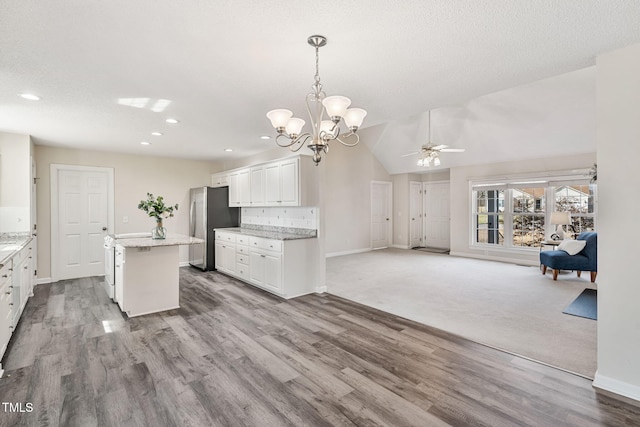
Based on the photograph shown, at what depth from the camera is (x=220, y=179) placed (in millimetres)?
6992

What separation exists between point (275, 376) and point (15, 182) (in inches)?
185

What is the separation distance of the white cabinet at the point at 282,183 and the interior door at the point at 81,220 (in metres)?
3.31

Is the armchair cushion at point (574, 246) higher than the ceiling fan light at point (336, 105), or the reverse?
the ceiling fan light at point (336, 105)

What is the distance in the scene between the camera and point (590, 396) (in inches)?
85.0

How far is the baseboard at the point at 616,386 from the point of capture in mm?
2141

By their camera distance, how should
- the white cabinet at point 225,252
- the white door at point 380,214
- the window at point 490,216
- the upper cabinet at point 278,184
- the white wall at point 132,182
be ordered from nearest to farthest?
the upper cabinet at point 278,184, the white wall at point 132,182, the white cabinet at point 225,252, the window at point 490,216, the white door at point 380,214

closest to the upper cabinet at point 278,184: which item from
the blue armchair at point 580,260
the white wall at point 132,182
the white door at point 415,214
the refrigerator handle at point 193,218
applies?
the refrigerator handle at point 193,218

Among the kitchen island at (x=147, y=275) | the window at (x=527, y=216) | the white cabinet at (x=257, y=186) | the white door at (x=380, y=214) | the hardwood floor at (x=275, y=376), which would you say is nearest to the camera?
the hardwood floor at (x=275, y=376)

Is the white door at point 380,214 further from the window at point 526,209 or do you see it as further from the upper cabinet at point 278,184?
the upper cabinet at point 278,184

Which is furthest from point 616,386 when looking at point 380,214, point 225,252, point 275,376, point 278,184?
point 380,214

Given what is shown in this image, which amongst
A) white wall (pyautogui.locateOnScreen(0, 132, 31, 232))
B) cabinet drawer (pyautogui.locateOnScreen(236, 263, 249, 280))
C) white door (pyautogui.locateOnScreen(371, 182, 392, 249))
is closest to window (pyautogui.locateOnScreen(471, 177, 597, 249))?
white door (pyautogui.locateOnScreen(371, 182, 392, 249))

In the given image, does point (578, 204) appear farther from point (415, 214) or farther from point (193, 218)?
point (193, 218)

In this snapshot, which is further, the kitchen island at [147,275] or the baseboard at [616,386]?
the kitchen island at [147,275]

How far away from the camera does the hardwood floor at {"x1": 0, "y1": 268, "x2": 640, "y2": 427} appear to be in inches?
78.0
